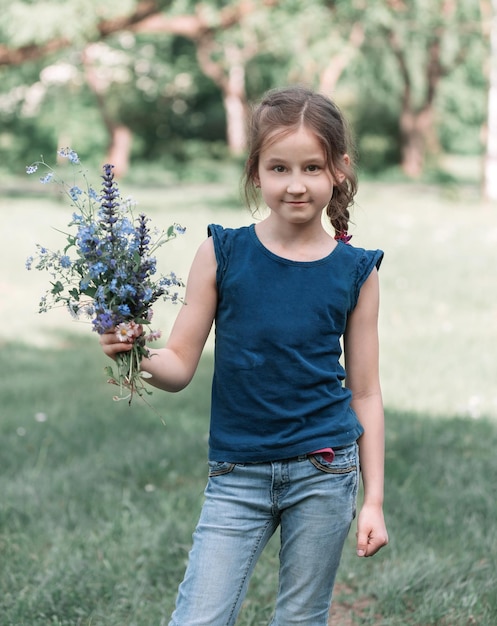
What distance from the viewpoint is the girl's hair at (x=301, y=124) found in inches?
96.0

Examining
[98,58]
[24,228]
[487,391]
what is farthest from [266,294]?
[98,58]

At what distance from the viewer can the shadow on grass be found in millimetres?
3400

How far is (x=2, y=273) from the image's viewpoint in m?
11.1

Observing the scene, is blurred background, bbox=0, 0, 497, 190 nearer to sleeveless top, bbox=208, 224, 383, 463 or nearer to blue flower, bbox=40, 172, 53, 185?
sleeveless top, bbox=208, 224, 383, 463

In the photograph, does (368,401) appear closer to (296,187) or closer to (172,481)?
(296,187)

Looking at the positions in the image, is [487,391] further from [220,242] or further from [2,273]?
[2,273]

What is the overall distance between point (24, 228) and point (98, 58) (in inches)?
804

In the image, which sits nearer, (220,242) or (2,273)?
(220,242)

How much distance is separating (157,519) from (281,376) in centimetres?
184

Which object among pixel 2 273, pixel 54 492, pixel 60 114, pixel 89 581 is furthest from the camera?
pixel 60 114

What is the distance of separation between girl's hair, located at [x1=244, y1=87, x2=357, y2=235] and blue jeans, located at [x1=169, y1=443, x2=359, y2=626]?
28.7 inches

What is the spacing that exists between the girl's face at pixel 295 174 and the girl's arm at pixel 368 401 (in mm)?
272

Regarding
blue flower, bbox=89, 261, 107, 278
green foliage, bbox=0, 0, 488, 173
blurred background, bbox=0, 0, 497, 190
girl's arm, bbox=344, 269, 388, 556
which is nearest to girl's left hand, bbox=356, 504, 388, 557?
girl's arm, bbox=344, 269, 388, 556

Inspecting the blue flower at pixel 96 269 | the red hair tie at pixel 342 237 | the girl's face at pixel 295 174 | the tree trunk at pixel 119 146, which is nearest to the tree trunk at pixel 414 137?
the tree trunk at pixel 119 146
